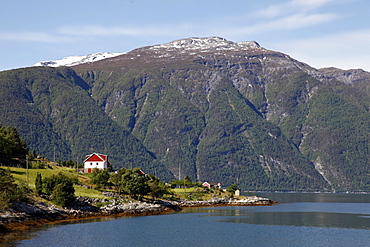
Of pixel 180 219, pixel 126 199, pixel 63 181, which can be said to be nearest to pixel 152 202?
pixel 126 199

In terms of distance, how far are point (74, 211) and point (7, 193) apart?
75.6 ft

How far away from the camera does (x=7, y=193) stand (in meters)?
105

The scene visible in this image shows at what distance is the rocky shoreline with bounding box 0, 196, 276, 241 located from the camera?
103 m

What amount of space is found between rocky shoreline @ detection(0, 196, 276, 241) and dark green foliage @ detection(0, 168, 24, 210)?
1.55 metres

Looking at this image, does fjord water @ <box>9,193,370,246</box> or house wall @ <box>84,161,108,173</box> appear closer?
fjord water @ <box>9,193,370,246</box>

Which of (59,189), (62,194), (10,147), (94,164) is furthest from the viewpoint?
(94,164)

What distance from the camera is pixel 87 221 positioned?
12075 centimetres

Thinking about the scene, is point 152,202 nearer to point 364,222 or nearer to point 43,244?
point 364,222

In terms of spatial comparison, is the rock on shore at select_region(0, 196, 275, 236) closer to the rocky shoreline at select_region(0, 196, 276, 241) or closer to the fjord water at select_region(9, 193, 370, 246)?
the rocky shoreline at select_region(0, 196, 276, 241)

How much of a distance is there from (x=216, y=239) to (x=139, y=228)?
21.0 metres

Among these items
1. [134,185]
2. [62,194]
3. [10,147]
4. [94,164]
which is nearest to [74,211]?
[62,194]

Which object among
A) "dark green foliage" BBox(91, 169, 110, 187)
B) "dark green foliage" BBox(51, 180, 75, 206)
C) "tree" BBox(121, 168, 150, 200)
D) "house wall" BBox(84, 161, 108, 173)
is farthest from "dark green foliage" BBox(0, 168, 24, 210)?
"house wall" BBox(84, 161, 108, 173)

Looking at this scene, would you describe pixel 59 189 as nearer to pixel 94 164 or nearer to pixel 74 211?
pixel 74 211

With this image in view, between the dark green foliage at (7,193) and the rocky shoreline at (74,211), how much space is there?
1.55 m
